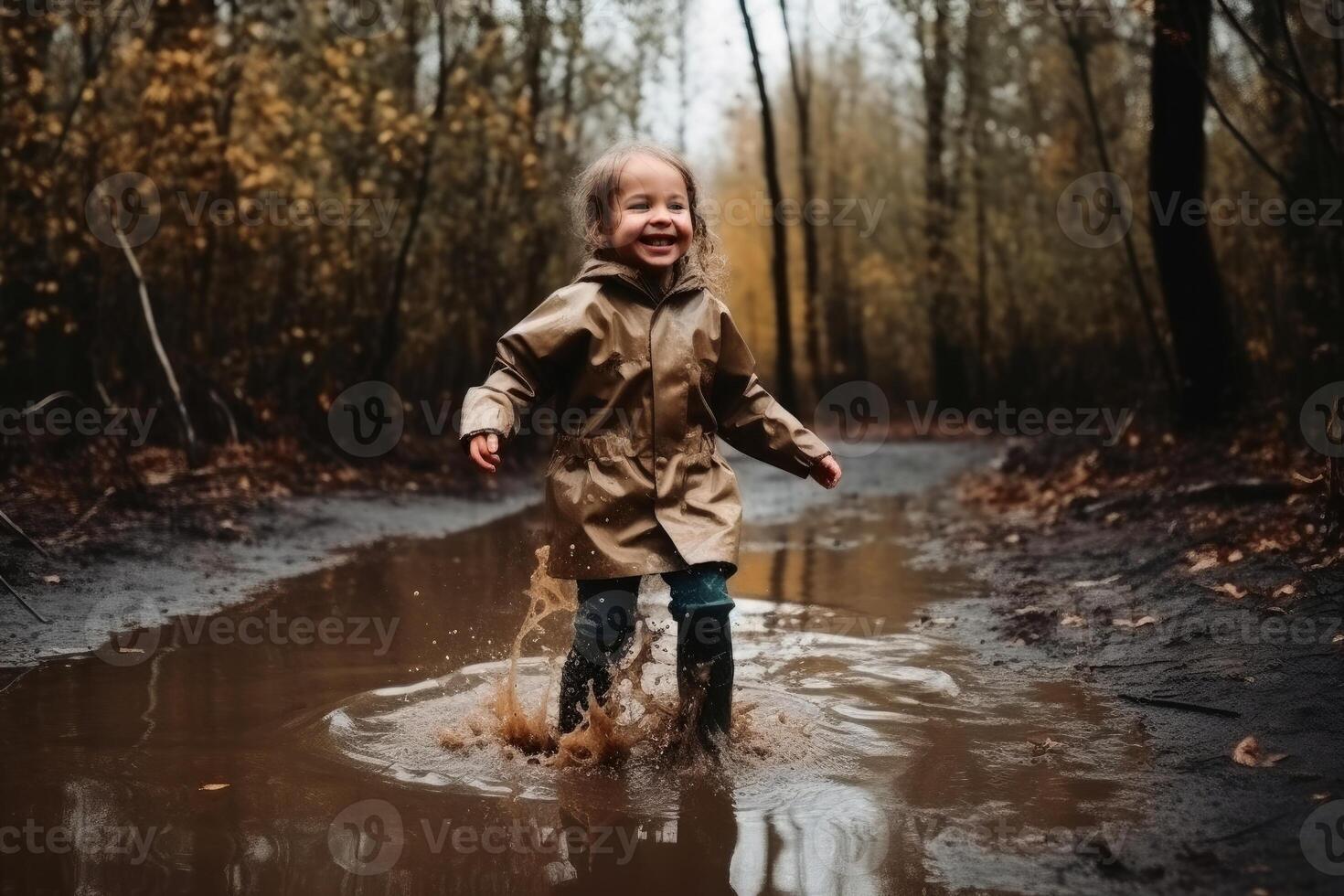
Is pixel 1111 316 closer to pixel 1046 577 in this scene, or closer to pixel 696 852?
pixel 1046 577

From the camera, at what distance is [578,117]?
61.8 feet

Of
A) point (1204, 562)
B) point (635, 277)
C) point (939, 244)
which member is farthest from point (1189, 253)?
point (939, 244)

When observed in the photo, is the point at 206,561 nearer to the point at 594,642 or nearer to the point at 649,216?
the point at 594,642

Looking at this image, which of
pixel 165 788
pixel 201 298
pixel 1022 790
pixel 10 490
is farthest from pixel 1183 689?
pixel 201 298

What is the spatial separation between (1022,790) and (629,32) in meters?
17.3
